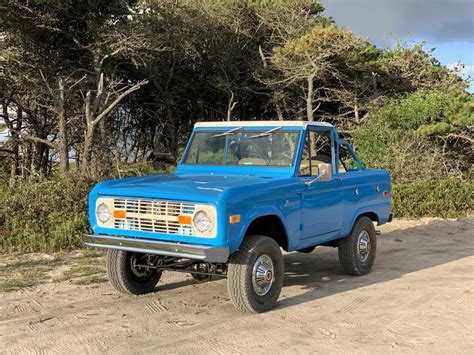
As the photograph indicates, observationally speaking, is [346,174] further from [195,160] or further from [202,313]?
[202,313]

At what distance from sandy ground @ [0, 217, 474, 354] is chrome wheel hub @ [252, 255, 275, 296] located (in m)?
0.27

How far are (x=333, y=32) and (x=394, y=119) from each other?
14.0ft

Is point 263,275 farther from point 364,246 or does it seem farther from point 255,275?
point 364,246

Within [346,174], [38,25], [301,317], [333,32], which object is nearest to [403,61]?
[333,32]

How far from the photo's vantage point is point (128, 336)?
5086mm

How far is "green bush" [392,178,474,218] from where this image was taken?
45.5 feet

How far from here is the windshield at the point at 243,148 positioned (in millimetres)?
6668

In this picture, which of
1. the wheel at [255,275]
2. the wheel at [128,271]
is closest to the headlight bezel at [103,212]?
the wheel at [128,271]

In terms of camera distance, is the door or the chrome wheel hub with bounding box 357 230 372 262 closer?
the door

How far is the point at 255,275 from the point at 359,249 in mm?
2545

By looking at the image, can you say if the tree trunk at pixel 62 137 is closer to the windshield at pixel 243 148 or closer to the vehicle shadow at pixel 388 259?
the vehicle shadow at pixel 388 259

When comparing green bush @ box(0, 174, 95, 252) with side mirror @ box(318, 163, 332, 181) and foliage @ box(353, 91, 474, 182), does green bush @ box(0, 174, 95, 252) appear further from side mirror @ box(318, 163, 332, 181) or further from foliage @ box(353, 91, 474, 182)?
foliage @ box(353, 91, 474, 182)

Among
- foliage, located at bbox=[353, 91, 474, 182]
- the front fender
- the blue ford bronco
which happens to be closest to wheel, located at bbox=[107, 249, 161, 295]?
the blue ford bronco

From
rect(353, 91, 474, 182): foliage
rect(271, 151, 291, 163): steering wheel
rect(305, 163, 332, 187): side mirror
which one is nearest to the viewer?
rect(305, 163, 332, 187): side mirror
